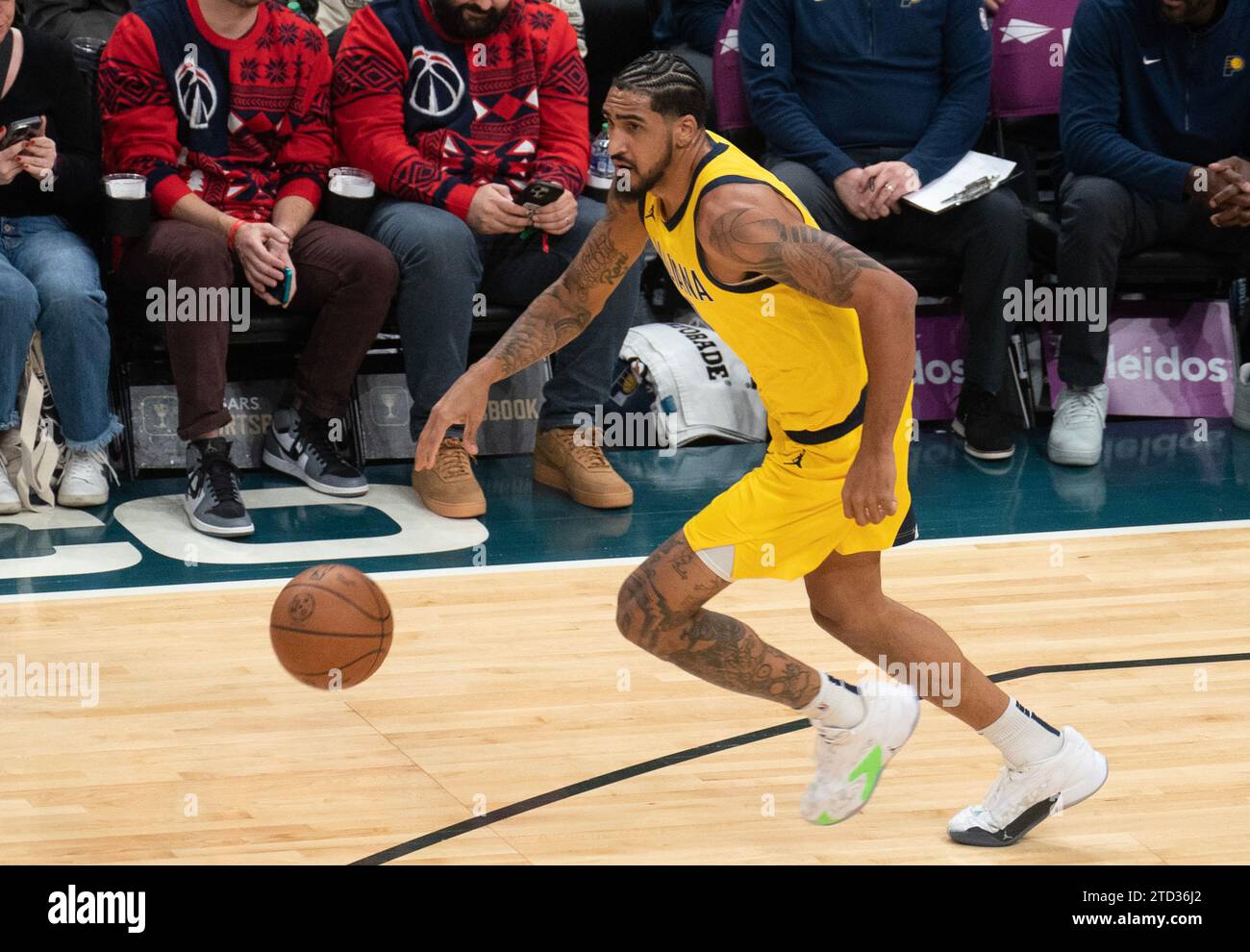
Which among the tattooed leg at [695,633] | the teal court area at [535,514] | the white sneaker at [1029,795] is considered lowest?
the teal court area at [535,514]

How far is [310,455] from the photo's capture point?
6.32 meters

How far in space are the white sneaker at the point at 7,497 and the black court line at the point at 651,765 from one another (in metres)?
2.78

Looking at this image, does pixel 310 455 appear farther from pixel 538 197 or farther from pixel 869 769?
pixel 869 769

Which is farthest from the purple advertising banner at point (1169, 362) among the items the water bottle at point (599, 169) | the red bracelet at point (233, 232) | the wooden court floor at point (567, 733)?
the red bracelet at point (233, 232)

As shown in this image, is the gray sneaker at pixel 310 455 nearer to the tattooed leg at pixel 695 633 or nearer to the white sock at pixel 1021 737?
the tattooed leg at pixel 695 633

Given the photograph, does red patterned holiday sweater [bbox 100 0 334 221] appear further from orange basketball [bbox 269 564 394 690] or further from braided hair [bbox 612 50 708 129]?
braided hair [bbox 612 50 708 129]

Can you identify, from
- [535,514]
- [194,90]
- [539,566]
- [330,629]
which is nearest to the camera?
[330,629]

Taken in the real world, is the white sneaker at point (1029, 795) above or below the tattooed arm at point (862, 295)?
below

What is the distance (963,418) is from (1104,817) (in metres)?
3.36

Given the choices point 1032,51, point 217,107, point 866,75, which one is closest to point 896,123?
point 866,75

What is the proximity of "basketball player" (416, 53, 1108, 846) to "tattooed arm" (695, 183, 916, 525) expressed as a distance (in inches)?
0.4

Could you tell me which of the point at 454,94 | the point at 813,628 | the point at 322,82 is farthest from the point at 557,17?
the point at 813,628

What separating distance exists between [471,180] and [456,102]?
291mm

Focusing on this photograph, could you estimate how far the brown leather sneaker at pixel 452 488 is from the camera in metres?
6.08
